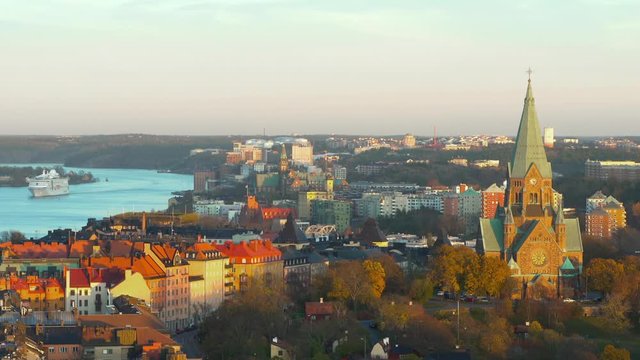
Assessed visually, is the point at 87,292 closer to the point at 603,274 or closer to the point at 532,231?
the point at 532,231

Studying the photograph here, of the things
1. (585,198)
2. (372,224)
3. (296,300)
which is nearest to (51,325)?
(296,300)

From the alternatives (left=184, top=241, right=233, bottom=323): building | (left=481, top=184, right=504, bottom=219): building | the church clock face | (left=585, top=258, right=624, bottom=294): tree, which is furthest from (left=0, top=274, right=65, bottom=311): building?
(left=481, top=184, right=504, bottom=219): building

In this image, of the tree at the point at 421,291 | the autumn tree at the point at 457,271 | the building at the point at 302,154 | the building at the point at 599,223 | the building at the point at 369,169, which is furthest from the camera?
the building at the point at 302,154

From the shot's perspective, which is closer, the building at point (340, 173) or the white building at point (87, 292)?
the white building at point (87, 292)

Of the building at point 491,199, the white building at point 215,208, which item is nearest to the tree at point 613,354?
the building at point 491,199

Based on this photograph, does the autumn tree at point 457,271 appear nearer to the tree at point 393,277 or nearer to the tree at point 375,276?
the tree at point 393,277

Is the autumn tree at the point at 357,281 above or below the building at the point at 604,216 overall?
above

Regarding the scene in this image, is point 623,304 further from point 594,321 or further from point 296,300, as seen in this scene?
point 296,300

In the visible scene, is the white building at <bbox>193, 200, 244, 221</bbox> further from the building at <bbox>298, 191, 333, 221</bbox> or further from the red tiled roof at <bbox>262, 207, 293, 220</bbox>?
the red tiled roof at <bbox>262, 207, 293, 220</bbox>
